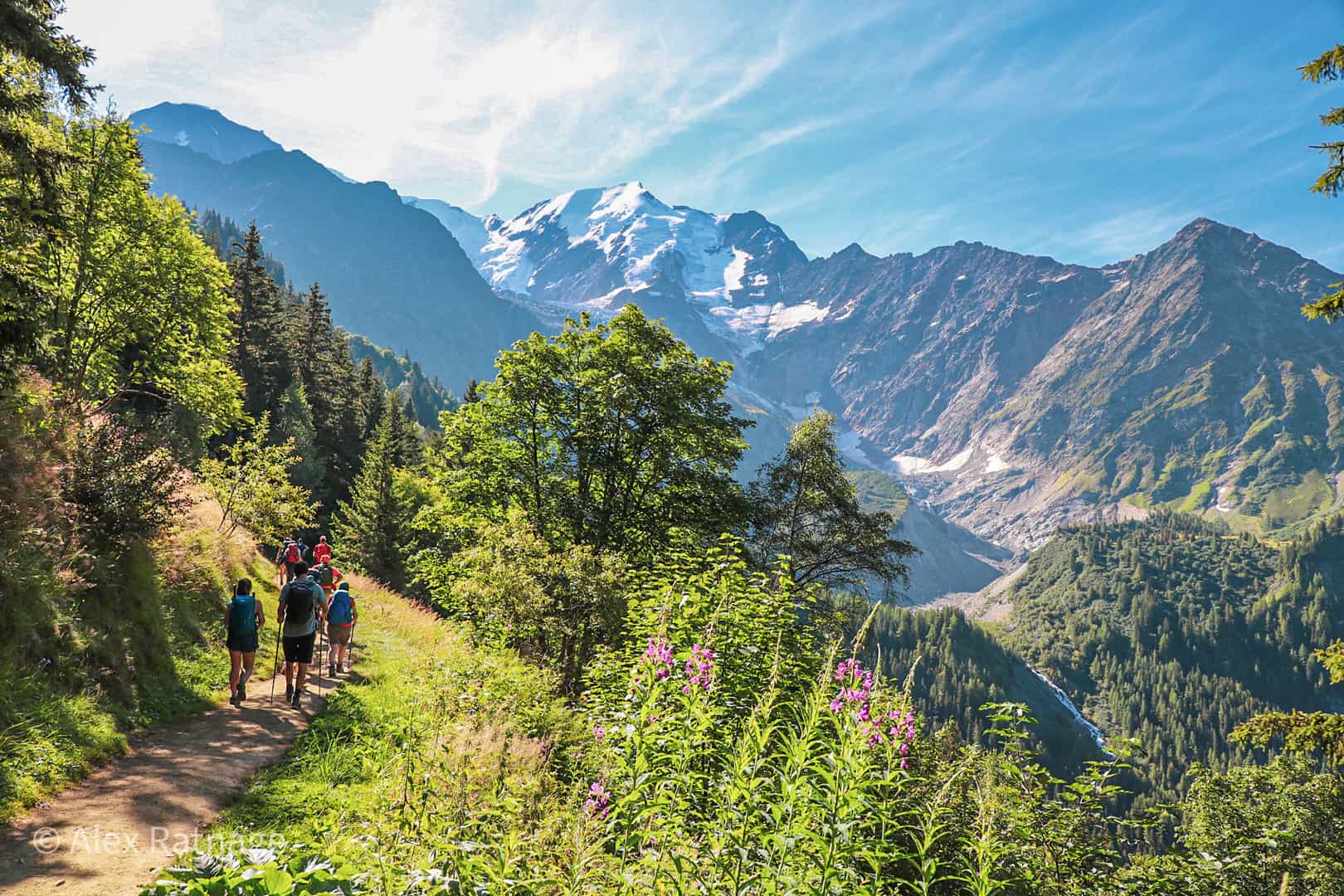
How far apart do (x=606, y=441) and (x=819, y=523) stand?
8.61 metres

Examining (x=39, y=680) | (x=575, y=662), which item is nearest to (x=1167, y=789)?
(x=575, y=662)

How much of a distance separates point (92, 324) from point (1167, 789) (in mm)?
226762

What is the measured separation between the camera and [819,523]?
24.3 m

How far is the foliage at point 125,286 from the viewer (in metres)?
18.5

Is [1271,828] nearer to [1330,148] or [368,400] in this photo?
[1330,148]

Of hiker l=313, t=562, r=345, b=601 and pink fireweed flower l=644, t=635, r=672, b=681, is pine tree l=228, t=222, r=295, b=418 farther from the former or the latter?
pink fireweed flower l=644, t=635, r=672, b=681

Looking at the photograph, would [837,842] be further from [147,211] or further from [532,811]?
[147,211]

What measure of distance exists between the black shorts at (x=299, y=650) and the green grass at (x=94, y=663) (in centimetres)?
127

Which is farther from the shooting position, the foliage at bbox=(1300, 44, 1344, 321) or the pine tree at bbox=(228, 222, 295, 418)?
the pine tree at bbox=(228, 222, 295, 418)

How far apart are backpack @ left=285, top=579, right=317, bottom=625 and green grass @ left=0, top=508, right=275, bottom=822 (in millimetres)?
1699

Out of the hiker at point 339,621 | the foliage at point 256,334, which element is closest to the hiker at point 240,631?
the hiker at point 339,621

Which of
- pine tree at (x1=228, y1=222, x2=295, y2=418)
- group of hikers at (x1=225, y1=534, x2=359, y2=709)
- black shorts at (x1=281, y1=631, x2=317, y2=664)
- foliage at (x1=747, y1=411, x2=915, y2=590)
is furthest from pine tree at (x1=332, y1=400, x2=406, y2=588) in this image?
black shorts at (x1=281, y1=631, x2=317, y2=664)

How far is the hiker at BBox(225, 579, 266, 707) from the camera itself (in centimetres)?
1107

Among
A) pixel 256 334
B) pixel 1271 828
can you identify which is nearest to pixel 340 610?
pixel 1271 828
